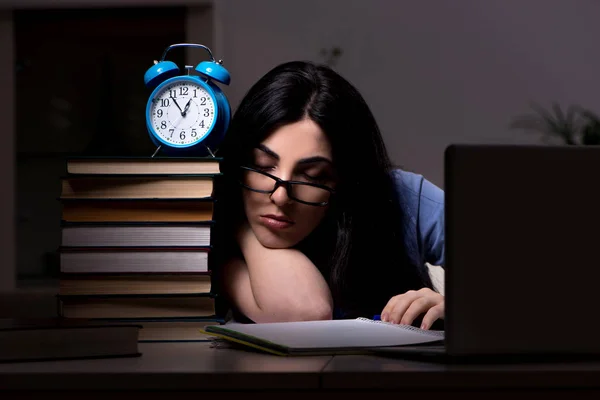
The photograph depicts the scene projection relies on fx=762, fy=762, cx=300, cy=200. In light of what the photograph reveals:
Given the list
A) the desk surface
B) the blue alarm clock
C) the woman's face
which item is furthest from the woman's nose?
the desk surface

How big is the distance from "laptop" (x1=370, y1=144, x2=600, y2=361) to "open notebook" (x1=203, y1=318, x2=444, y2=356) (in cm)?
15

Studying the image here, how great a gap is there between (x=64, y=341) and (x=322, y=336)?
0.27 meters

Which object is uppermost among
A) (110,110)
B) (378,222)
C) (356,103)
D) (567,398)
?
(110,110)

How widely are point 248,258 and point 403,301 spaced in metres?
0.24

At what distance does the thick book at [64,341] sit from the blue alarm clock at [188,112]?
383 millimetres

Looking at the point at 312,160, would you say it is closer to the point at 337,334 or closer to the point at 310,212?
the point at 310,212

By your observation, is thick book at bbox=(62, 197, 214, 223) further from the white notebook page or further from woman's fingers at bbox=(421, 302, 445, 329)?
woman's fingers at bbox=(421, 302, 445, 329)

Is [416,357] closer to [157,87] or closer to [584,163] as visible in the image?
[584,163]

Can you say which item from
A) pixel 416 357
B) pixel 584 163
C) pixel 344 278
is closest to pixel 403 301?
pixel 344 278

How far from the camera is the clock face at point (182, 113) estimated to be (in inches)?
43.1

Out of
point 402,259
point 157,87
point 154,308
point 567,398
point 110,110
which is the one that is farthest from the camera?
point 110,110

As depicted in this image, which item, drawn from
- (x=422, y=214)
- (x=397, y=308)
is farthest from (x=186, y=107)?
(x=422, y=214)

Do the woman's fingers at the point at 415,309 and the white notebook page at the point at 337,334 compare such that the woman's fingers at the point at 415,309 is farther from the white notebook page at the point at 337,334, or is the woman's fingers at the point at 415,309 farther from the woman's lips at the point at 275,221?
the woman's lips at the point at 275,221

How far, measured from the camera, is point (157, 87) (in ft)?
3.68
